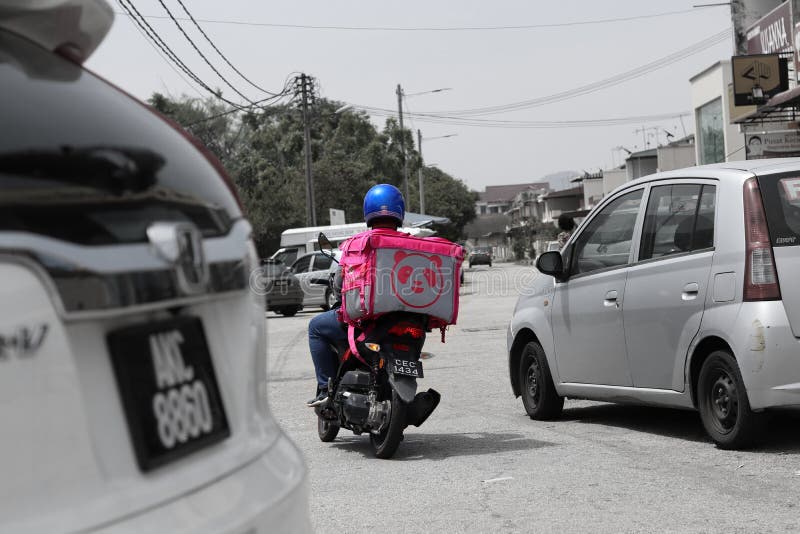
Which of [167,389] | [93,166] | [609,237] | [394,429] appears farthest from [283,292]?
[93,166]

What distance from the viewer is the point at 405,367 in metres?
6.97

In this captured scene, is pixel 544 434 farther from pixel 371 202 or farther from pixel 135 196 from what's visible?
pixel 135 196

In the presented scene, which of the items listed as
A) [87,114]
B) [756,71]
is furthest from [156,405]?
[756,71]

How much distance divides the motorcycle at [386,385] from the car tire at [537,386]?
1322 mm

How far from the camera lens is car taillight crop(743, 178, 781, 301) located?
6137mm

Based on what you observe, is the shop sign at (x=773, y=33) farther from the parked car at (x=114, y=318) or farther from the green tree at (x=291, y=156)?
the parked car at (x=114, y=318)

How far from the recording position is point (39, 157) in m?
1.99

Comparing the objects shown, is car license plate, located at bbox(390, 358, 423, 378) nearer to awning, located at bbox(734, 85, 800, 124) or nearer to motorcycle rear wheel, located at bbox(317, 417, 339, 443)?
motorcycle rear wheel, located at bbox(317, 417, 339, 443)

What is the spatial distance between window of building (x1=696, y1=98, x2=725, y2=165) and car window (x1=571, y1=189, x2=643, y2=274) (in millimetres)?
33767

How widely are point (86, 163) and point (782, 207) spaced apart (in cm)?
505

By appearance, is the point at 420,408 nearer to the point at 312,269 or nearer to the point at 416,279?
the point at 416,279

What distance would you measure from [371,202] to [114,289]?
5251 millimetres

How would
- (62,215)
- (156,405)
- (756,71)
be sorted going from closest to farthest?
1. (62,215)
2. (156,405)
3. (756,71)

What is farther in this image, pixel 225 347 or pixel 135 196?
pixel 225 347
